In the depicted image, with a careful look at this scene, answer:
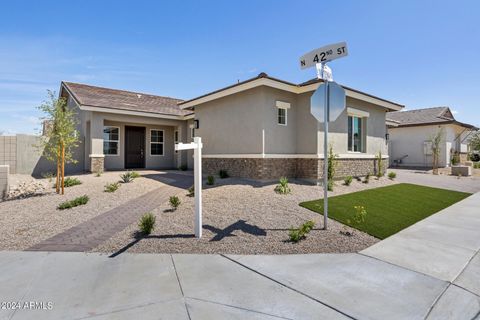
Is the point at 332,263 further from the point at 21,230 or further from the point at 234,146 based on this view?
the point at 234,146

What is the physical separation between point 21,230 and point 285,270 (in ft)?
19.0

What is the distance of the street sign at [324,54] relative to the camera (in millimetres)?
5430

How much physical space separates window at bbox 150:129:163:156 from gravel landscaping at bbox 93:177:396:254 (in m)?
10.3

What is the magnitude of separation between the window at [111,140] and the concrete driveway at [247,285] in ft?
40.5

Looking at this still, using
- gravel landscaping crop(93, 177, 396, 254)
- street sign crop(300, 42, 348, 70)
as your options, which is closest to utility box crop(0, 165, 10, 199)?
gravel landscaping crop(93, 177, 396, 254)

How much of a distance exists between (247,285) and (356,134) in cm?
1162

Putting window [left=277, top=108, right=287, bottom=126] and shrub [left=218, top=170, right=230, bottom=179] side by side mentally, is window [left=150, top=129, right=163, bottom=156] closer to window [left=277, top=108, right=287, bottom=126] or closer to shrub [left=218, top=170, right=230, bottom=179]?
shrub [left=218, top=170, right=230, bottom=179]

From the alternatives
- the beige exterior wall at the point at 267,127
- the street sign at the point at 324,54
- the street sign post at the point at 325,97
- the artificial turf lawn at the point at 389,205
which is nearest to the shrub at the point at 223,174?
the beige exterior wall at the point at 267,127

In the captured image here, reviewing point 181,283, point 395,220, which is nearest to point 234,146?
point 395,220

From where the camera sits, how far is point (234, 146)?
38.9 ft

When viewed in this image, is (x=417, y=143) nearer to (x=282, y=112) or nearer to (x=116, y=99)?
(x=282, y=112)

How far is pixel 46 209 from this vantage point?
740cm

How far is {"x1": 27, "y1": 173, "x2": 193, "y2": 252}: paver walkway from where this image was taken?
4984 mm

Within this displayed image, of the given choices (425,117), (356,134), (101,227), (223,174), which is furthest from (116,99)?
(425,117)
